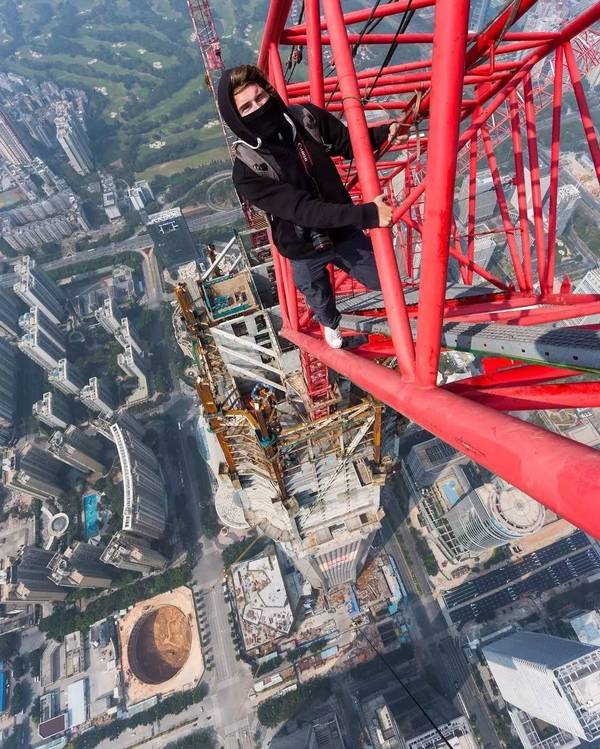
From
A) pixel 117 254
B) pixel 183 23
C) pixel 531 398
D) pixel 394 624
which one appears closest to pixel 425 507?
pixel 394 624

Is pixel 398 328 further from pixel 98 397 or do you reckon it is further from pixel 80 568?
pixel 98 397

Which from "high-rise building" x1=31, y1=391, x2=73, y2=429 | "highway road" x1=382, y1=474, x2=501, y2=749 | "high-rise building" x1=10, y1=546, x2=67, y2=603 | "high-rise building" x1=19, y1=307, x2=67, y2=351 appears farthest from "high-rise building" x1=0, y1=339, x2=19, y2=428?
"highway road" x1=382, y1=474, x2=501, y2=749

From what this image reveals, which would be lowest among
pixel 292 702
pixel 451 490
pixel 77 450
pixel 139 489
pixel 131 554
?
pixel 292 702

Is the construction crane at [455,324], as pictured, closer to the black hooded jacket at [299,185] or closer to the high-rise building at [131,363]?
the black hooded jacket at [299,185]

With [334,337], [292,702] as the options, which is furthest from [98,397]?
[334,337]

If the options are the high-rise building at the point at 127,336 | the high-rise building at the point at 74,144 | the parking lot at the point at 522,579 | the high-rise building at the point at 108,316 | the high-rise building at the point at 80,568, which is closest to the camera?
the parking lot at the point at 522,579

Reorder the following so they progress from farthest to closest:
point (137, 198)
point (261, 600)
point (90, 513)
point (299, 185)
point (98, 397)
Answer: point (137, 198) → point (98, 397) → point (90, 513) → point (261, 600) → point (299, 185)

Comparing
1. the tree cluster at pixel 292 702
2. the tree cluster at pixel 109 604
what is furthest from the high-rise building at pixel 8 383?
the tree cluster at pixel 292 702

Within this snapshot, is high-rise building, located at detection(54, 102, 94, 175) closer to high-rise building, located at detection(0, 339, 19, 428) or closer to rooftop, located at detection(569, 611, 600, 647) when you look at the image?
high-rise building, located at detection(0, 339, 19, 428)
